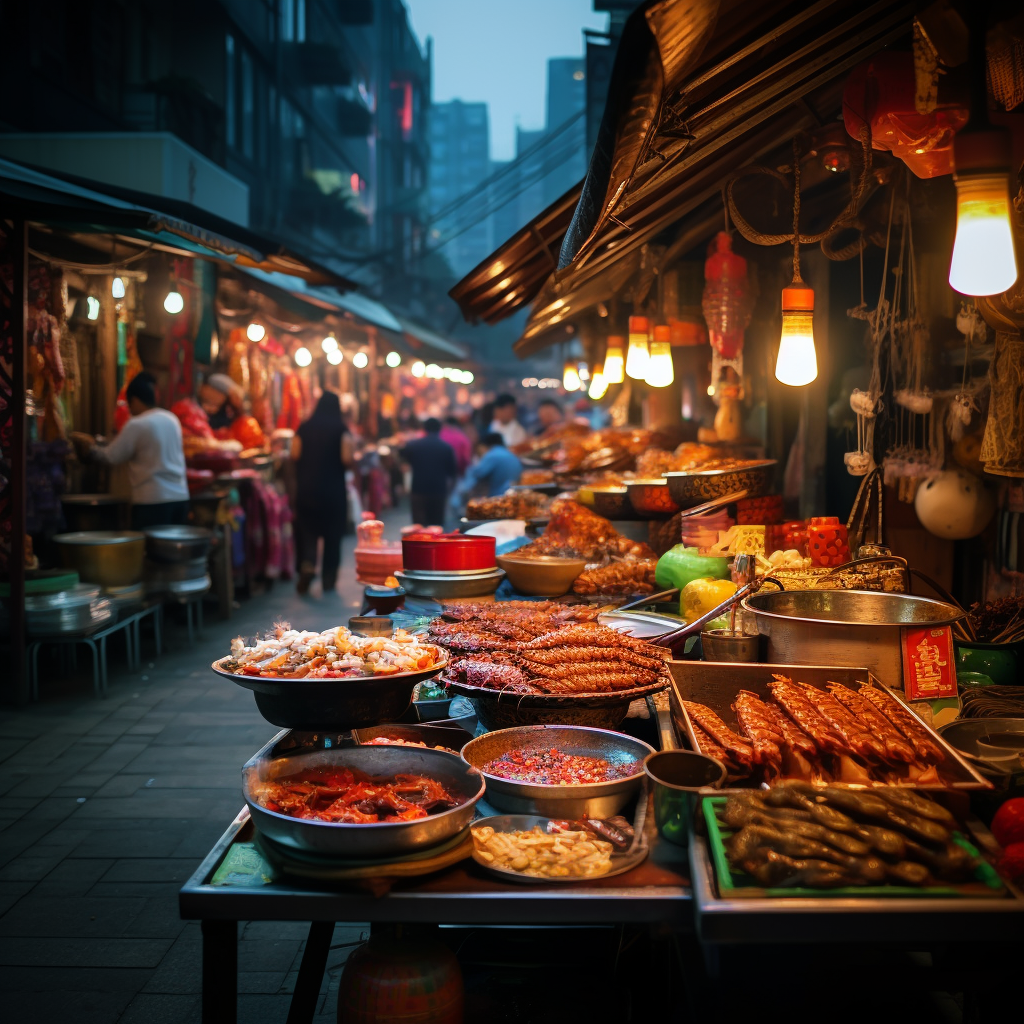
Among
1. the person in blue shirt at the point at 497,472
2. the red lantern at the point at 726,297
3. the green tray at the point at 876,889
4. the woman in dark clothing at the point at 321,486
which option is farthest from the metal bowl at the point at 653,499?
the person in blue shirt at the point at 497,472

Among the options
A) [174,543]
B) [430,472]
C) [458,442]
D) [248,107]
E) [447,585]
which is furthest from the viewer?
[248,107]

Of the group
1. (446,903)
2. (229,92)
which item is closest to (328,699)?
(446,903)

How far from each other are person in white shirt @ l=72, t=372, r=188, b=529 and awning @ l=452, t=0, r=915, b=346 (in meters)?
5.75

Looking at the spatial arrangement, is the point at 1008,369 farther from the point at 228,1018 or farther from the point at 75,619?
the point at 75,619

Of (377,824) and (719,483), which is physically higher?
(719,483)

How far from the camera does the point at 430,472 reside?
1412 centimetres

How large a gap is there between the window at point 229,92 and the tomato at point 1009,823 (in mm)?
20746

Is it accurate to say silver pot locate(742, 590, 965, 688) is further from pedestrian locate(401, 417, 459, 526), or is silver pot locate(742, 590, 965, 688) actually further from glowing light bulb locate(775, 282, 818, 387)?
pedestrian locate(401, 417, 459, 526)

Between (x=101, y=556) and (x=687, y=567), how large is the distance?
561cm

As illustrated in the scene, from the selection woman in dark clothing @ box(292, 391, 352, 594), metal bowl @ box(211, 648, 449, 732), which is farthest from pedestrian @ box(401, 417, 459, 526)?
metal bowl @ box(211, 648, 449, 732)

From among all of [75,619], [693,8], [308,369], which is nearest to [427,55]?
[308,369]

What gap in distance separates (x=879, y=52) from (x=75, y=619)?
6.73 meters

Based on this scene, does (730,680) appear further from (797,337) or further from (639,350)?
(639,350)

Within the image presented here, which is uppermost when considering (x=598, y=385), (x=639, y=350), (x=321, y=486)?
(x=598, y=385)
